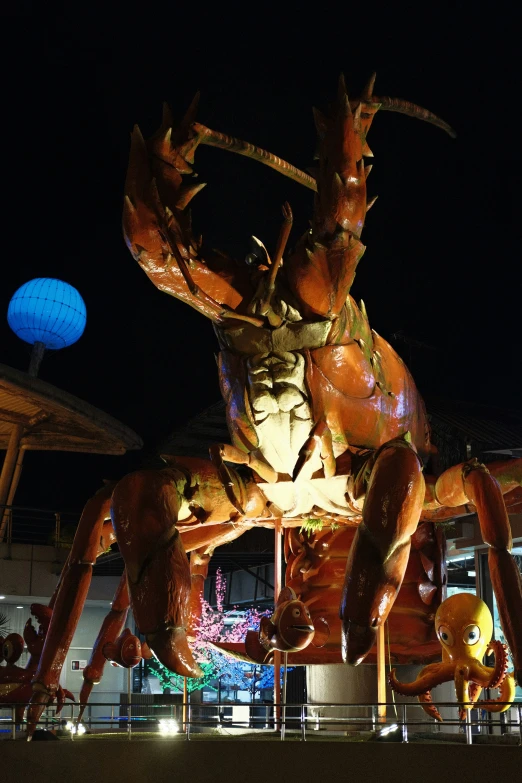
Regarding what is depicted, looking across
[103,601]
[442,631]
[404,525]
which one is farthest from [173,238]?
[103,601]

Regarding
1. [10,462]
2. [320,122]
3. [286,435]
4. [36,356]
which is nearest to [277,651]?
[286,435]

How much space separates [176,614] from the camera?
6875 mm

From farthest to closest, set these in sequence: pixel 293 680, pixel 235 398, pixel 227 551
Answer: pixel 293 680
pixel 227 551
pixel 235 398

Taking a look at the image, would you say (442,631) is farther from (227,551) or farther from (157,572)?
(227,551)

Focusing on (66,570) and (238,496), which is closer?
(238,496)

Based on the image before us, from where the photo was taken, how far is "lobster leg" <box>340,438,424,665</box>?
641 cm

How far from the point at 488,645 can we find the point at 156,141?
5.67m

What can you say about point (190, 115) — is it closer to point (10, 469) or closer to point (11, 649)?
point (11, 649)

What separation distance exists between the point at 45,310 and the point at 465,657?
21.0 meters

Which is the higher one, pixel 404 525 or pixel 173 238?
pixel 173 238

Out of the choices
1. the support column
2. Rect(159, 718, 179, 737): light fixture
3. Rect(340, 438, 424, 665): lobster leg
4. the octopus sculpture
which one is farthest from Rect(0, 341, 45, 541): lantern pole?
Rect(340, 438, 424, 665): lobster leg

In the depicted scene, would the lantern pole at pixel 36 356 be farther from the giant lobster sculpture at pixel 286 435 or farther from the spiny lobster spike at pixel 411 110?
the spiny lobster spike at pixel 411 110

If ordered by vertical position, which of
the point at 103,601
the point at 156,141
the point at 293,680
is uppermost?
the point at 156,141

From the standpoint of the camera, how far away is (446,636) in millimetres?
8539
